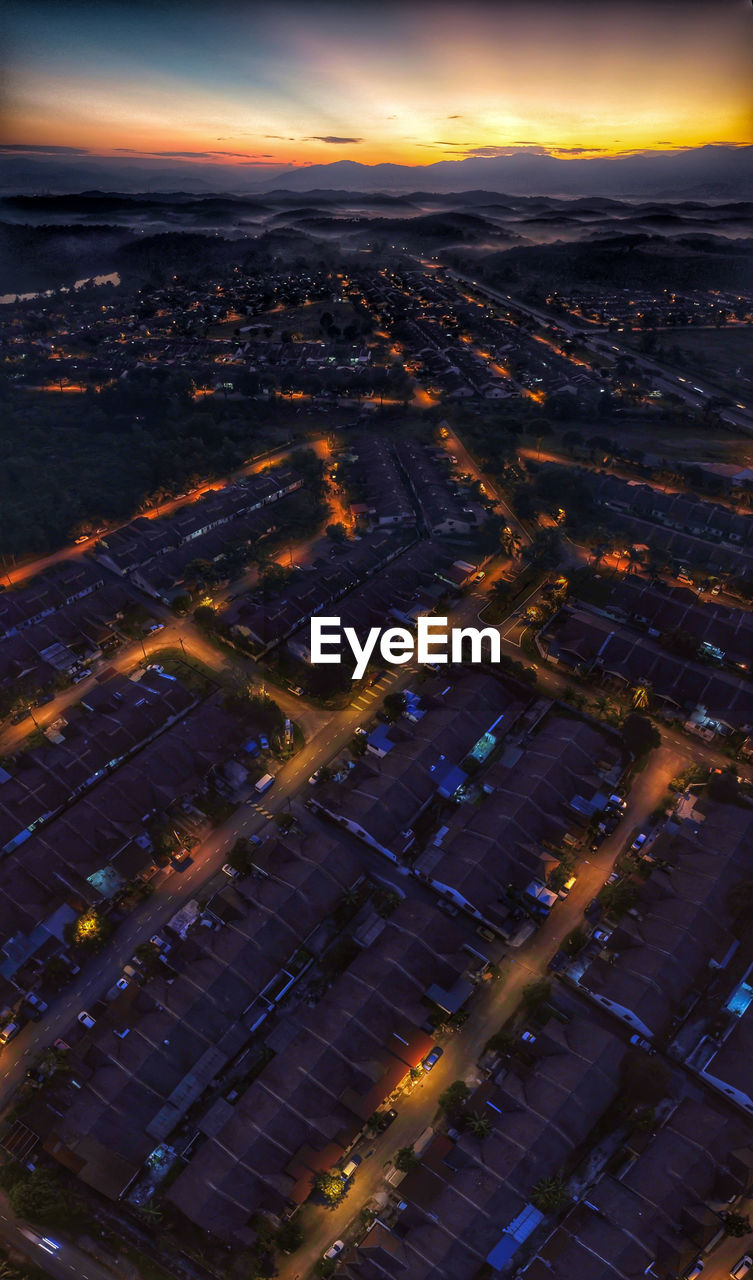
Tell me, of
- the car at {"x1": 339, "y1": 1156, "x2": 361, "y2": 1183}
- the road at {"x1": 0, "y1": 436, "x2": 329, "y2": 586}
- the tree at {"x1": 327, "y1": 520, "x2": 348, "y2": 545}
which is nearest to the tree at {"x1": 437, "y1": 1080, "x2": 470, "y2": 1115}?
→ the car at {"x1": 339, "y1": 1156, "x2": 361, "y2": 1183}

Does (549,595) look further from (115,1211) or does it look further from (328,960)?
(115,1211)

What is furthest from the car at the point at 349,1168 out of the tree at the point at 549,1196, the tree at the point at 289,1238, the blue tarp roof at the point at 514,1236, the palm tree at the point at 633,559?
the palm tree at the point at 633,559

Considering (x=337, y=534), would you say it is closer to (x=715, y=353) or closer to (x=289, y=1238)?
(x=289, y=1238)

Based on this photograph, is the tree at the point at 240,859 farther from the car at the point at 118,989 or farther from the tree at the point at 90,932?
the car at the point at 118,989

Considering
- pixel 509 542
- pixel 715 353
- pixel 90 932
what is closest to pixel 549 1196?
pixel 90 932

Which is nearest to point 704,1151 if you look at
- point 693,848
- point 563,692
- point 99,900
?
point 693,848

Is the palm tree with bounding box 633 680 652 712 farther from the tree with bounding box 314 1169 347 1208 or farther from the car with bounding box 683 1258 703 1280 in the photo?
the tree with bounding box 314 1169 347 1208
